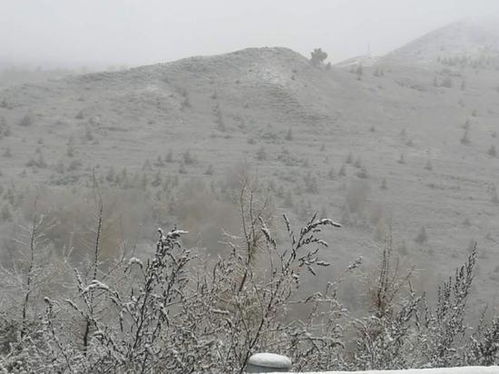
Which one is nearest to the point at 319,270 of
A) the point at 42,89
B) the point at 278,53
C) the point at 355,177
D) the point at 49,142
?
the point at 355,177

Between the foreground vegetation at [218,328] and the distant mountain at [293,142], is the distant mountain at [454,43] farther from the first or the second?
the foreground vegetation at [218,328]

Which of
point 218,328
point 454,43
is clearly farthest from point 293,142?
point 454,43

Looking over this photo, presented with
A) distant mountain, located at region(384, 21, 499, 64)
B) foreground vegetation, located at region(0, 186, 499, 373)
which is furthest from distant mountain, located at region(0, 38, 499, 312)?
distant mountain, located at region(384, 21, 499, 64)

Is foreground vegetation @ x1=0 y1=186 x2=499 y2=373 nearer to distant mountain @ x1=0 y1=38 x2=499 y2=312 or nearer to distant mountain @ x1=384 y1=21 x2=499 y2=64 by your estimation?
distant mountain @ x1=0 y1=38 x2=499 y2=312

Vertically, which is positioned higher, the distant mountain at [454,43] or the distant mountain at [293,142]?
the distant mountain at [454,43]

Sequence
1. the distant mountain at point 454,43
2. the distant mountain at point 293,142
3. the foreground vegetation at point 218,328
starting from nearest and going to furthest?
the foreground vegetation at point 218,328
the distant mountain at point 293,142
the distant mountain at point 454,43

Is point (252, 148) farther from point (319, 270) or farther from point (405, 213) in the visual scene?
point (319, 270)

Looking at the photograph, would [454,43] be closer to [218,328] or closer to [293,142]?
[293,142]

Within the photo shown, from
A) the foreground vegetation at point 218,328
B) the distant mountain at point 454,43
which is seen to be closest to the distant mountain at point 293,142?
the foreground vegetation at point 218,328

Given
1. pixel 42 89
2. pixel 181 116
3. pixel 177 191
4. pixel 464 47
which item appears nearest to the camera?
pixel 177 191

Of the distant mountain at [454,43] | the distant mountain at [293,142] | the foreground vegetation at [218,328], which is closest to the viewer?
the foreground vegetation at [218,328]

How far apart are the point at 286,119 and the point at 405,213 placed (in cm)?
1196

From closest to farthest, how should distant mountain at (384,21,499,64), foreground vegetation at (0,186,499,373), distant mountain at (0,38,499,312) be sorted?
foreground vegetation at (0,186,499,373) → distant mountain at (0,38,499,312) → distant mountain at (384,21,499,64)

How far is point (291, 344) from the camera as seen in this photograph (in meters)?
5.51
